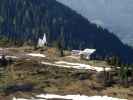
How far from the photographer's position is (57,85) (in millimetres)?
70625

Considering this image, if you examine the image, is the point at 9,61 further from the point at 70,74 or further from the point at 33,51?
the point at 33,51

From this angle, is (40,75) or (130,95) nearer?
(130,95)

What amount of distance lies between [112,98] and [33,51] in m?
71.1

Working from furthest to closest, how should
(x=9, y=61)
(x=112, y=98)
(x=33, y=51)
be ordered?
(x=33, y=51)
(x=9, y=61)
(x=112, y=98)

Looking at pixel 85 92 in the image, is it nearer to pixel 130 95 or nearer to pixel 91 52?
pixel 130 95

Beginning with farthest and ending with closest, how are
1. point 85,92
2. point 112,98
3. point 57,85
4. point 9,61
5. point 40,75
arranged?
point 9,61 < point 40,75 < point 57,85 < point 85,92 < point 112,98

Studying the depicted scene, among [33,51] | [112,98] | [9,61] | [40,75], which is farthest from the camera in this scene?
[33,51]

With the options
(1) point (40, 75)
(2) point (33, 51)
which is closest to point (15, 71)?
(1) point (40, 75)

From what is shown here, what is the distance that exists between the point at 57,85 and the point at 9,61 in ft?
91.1

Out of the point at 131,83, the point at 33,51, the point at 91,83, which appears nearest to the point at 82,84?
the point at 91,83

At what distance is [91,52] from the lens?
13162cm

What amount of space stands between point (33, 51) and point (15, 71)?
45.5 metres

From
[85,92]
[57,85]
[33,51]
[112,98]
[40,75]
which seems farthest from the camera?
[33,51]

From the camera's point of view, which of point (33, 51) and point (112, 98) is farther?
point (33, 51)
